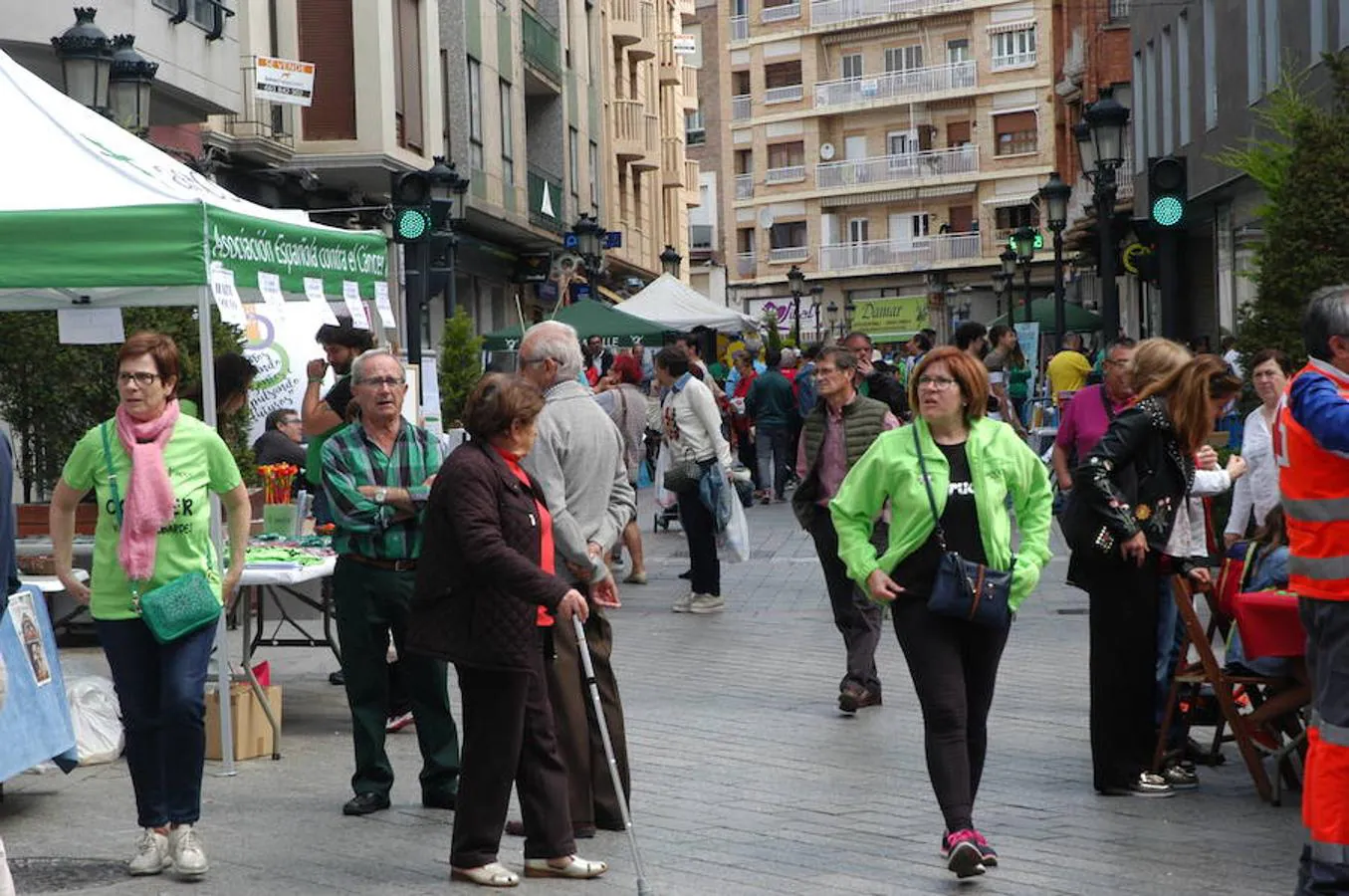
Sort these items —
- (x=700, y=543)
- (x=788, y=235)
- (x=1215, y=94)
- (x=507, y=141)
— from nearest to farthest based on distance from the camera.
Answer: (x=700, y=543) → (x=1215, y=94) → (x=507, y=141) → (x=788, y=235)

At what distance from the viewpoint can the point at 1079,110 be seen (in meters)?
56.7

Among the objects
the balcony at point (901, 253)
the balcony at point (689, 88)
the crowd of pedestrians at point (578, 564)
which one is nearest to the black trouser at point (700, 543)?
the crowd of pedestrians at point (578, 564)

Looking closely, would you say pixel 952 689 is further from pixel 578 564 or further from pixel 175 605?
pixel 175 605

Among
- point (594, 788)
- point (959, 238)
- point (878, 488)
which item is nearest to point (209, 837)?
point (594, 788)

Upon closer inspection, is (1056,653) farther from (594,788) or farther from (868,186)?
(868,186)

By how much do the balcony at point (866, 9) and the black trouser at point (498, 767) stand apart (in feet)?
237

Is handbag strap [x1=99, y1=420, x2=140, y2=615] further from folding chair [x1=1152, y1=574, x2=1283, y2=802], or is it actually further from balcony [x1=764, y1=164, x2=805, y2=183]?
balcony [x1=764, y1=164, x2=805, y2=183]

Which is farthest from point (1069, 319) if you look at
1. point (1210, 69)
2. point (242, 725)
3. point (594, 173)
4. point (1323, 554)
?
point (1323, 554)

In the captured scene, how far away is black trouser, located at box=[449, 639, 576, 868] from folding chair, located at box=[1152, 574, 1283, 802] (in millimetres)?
2657

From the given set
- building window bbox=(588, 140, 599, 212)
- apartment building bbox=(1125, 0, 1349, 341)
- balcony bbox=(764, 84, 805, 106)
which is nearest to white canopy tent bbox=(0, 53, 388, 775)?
apartment building bbox=(1125, 0, 1349, 341)

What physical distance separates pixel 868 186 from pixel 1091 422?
68502 millimetres

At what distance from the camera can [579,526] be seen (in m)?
8.20

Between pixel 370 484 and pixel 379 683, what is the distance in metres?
0.81

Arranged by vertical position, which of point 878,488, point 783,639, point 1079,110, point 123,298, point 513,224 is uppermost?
point 1079,110
